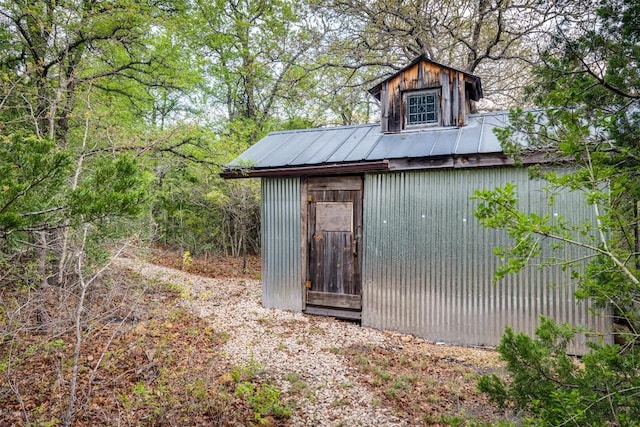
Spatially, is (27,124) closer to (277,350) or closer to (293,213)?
(293,213)

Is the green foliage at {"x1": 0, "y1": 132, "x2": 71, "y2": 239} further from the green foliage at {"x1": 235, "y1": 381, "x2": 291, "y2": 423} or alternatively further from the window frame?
the window frame

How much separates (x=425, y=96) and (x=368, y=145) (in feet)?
4.93

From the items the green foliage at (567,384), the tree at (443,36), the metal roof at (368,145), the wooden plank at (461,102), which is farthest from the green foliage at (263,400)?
the tree at (443,36)

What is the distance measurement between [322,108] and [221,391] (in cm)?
1179

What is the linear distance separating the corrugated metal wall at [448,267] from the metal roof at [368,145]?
15.3 inches

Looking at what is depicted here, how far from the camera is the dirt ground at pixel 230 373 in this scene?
3.58 metres

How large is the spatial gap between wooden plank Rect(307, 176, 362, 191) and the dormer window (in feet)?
5.49

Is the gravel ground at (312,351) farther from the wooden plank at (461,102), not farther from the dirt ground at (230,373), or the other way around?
the wooden plank at (461,102)

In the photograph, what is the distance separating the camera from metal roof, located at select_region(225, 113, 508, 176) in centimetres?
600

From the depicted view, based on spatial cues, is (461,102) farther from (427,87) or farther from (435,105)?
(427,87)

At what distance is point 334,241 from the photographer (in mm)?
6914

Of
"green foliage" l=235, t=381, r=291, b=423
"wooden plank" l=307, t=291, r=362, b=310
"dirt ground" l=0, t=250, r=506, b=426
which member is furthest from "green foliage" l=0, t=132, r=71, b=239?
"wooden plank" l=307, t=291, r=362, b=310

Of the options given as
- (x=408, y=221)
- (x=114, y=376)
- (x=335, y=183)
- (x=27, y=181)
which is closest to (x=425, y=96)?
(x=335, y=183)

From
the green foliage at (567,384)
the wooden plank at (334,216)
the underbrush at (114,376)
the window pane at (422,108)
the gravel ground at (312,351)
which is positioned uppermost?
the window pane at (422,108)
